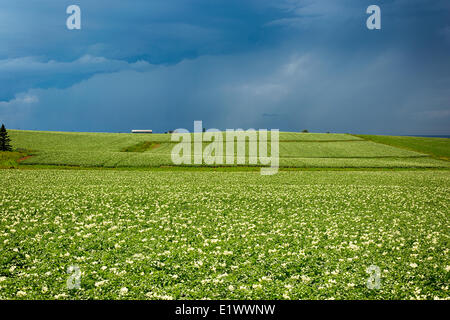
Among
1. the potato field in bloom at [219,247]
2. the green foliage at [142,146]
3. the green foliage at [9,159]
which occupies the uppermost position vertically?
the green foliage at [142,146]

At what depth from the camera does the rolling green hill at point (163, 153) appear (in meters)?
53.8

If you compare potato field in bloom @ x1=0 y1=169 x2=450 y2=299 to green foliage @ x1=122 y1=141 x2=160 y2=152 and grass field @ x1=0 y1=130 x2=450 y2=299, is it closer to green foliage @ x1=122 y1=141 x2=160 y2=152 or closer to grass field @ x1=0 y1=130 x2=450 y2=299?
grass field @ x1=0 y1=130 x2=450 y2=299

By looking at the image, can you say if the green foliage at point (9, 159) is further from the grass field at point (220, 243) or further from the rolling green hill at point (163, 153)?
the grass field at point (220, 243)

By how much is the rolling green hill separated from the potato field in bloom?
3247 centimetres

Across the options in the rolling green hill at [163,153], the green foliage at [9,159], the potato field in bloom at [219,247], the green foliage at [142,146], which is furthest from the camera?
the green foliage at [142,146]

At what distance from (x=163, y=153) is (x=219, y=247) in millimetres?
57977

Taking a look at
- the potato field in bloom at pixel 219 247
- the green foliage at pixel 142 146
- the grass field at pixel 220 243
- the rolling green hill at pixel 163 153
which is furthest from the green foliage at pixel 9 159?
the potato field in bloom at pixel 219 247

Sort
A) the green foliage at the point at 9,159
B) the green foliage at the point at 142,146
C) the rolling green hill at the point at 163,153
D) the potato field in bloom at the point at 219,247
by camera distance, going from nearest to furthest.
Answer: the potato field in bloom at the point at 219,247, the green foliage at the point at 9,159, the rolling green hill at the point at 163,153, the green foliage at the point at 142,146

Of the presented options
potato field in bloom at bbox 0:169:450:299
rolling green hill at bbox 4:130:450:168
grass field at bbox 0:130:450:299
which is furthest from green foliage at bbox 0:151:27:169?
potato field in bloom at bbox 0:169:450:299

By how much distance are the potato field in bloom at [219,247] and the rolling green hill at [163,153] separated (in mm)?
32470

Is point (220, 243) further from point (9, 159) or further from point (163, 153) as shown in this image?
point (163, 153)

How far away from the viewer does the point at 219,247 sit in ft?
38.9

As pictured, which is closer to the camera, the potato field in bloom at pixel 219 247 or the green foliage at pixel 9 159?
the potato field in bloom at pixel 219 247

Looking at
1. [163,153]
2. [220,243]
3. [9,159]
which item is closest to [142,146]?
[163,153]
